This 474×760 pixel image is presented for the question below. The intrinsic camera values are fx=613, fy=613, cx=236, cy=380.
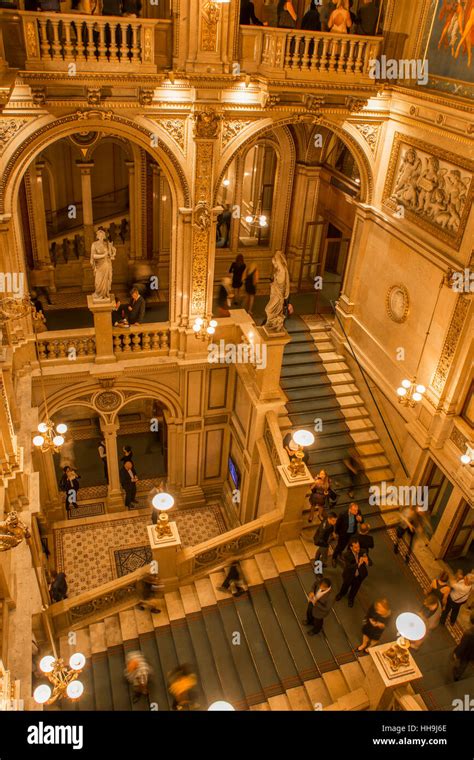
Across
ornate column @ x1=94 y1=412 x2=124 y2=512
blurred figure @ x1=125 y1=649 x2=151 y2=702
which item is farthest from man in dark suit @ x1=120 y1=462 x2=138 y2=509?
blurred figure @ x1=125 y1=649 x2=151 y2=702

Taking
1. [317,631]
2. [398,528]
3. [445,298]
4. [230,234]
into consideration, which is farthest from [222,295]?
[317,631]

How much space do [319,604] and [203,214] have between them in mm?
7670

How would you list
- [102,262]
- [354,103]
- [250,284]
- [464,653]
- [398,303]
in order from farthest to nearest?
[250,284], [398,303], [354,103], [102,262], [464,653]

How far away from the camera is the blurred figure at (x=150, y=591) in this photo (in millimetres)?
11375

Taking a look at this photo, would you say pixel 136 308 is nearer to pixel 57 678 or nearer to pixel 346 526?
pixel 346 526

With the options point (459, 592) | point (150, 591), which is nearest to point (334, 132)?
point (459, 592)

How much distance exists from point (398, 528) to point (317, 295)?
246 inches

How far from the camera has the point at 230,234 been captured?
52.6ft

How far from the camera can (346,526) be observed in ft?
35.9

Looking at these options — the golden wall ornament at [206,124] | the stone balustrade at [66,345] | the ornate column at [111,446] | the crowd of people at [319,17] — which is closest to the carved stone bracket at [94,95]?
the golden wall ornament at [206,124]

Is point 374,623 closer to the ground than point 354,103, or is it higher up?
closer to the ground

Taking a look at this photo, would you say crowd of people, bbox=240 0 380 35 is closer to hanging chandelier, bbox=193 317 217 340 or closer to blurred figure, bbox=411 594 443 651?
hanging chandelier, bbox=193 317 217 340

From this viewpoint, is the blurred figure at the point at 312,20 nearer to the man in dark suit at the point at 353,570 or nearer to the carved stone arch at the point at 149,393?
the carved stone arch at the point at 149,393

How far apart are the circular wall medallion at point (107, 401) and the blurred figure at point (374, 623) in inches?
278
